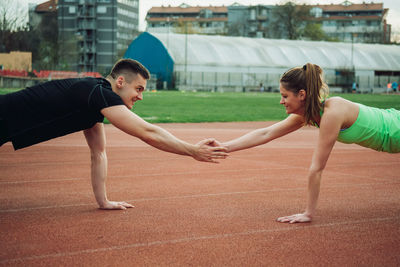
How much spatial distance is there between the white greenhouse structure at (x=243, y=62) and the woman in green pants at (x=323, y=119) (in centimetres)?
5382

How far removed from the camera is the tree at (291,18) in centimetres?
9031

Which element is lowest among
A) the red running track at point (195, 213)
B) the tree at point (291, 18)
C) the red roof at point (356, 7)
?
the red running track at point (195, 213)

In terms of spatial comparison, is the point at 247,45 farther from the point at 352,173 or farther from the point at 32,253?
the point at 32,253

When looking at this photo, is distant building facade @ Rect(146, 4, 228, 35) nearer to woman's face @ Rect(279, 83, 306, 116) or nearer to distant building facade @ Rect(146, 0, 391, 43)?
distant building facade @ Rect(146, 0, 391, 43)

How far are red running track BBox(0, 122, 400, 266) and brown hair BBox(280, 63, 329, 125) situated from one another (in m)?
1.08

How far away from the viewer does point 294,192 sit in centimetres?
628

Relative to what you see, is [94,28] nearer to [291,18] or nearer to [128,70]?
[291,18]

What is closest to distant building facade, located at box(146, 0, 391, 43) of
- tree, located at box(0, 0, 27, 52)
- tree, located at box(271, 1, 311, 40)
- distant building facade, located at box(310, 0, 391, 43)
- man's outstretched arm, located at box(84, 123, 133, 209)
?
distant building facade, located at box(310, 0, 391, 43)

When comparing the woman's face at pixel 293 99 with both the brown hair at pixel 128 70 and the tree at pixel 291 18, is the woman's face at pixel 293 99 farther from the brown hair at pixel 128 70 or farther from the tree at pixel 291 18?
the tree at pixel 291 18

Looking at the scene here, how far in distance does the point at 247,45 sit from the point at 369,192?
201 feet

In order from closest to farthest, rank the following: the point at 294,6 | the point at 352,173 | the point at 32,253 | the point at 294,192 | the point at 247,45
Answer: the point at 32,253 < the point at 294,192 < the point at 352,173 < the point at 247,45 < the point at 294,6

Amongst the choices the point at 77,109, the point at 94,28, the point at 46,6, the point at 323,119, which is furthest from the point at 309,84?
the point at 46,6

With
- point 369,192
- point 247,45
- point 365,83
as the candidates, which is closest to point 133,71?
point 369,192

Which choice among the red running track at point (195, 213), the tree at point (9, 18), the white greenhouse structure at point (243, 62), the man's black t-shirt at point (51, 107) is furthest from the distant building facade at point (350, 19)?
the man's black t-shirt at point (51, 107)
